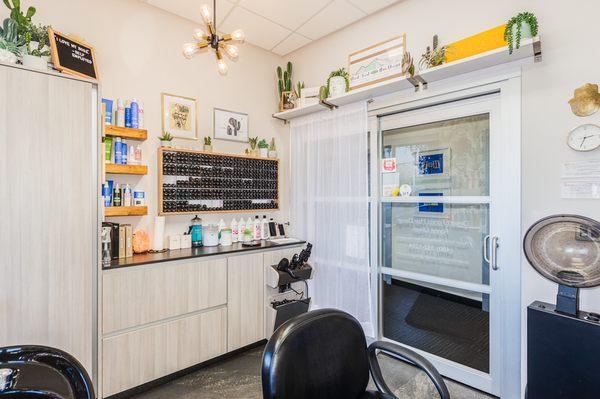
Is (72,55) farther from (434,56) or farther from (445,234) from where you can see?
(445,234)

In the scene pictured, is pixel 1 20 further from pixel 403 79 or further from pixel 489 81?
pixel 489 81

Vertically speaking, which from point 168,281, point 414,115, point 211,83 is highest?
point 211,83

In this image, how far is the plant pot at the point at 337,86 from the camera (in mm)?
3025

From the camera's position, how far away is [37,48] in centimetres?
202

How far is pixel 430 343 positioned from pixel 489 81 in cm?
226

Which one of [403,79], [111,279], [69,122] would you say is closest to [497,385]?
[403,79]

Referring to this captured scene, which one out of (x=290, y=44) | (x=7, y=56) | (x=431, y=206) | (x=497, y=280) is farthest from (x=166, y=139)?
(x=497, y=280)

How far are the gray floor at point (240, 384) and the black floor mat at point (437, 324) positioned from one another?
0.81ft

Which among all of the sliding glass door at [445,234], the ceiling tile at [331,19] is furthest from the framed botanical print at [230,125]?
the sliding glass door at [445,234]

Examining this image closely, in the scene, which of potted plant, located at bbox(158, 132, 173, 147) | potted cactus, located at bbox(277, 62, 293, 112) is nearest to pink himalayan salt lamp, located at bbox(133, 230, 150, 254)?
potted plant, located at bbox(158, 132, 173, 147)

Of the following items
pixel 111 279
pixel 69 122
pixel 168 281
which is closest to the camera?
pixel 69 122

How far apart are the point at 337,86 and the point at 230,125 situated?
1230mm

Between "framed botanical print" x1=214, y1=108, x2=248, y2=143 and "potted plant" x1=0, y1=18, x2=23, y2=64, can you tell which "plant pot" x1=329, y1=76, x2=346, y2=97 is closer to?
"framed botanical print" x1=214, y1=108, x2=248, y2=143

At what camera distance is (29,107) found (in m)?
1.79
